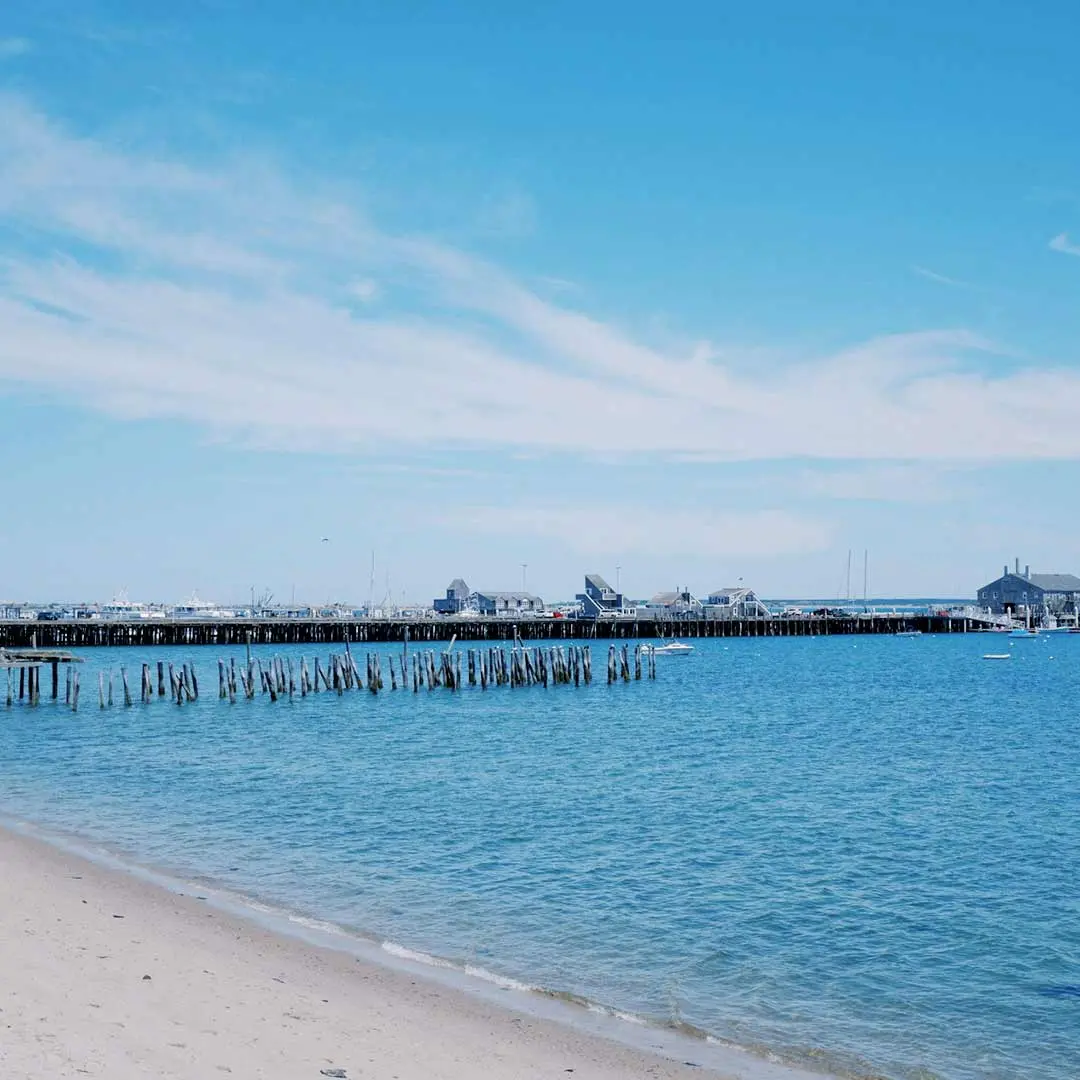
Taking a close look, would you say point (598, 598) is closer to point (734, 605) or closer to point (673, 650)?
point (734, 605)

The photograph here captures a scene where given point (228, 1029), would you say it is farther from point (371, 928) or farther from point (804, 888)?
point (804, 888)

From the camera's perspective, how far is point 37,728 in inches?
1618

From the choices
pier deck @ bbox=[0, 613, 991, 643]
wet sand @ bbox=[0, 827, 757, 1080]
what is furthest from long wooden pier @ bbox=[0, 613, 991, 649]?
wet sand @ bbox=[0, 827, 757, 1080]

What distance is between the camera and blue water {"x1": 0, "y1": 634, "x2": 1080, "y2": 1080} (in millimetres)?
12953

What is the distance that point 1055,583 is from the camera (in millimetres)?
169875

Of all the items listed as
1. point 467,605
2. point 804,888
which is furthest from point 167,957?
point 467,605

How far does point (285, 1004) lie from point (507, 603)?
13856cm

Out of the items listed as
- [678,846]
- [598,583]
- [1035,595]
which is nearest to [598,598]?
[598,583]

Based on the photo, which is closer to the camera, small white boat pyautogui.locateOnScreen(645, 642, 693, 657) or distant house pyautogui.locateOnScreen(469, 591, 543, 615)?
small white boat pyautogui.locateOnScreen(645, 642, 693, 657)

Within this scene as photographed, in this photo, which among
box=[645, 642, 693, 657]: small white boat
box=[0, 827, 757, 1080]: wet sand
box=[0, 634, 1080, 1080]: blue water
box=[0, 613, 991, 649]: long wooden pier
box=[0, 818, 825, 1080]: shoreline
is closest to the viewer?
box=[0, 827, 757, 1080]: wet sand

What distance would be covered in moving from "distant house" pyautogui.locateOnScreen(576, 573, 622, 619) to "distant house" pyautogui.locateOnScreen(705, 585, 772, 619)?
12.0m

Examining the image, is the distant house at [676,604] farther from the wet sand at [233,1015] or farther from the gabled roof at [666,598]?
the wet sand at [233,1015]

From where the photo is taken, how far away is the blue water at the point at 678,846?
42.5 ft

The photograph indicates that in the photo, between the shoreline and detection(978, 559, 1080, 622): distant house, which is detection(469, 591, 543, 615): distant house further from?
the shoreline
